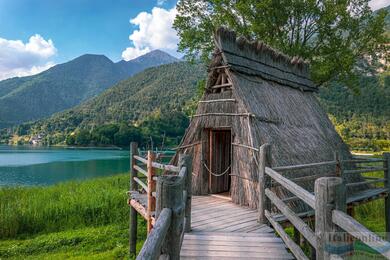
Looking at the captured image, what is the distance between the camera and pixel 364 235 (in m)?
1.71

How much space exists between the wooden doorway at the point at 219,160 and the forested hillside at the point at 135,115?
1688 inches

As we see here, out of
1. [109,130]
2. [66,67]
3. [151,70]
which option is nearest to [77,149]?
[109,130]

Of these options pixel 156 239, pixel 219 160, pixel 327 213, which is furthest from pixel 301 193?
pixel 219 160

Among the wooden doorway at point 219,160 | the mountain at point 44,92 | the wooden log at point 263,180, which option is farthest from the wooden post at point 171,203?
the mountain at point 44,92

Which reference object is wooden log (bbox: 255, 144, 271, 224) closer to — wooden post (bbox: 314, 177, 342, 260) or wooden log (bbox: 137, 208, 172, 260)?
wooden post (bbox: 314, 177, 342, 260)

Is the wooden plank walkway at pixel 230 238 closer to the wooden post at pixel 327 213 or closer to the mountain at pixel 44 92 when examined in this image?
the wooden post at pixel 327 213

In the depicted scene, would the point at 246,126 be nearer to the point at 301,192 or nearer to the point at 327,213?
the point at 301,192

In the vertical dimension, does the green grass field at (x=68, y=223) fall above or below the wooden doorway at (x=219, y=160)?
below

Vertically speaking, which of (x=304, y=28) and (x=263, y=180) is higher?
(x=304, y=28)

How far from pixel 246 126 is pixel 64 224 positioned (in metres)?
7.57

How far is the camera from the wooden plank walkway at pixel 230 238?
3.82m

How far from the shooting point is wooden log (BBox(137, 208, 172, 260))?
1.60m

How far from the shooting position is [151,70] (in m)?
96.9

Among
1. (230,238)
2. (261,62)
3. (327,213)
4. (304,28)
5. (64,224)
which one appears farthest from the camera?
(304,28)
